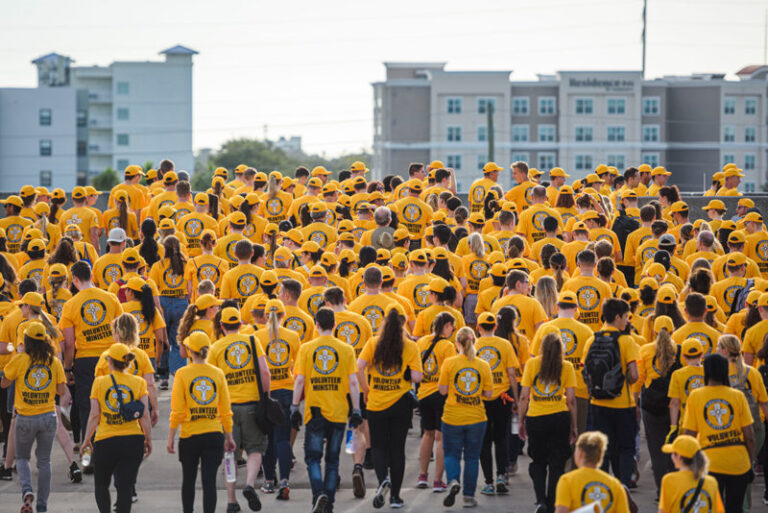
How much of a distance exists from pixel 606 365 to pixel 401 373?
184cm

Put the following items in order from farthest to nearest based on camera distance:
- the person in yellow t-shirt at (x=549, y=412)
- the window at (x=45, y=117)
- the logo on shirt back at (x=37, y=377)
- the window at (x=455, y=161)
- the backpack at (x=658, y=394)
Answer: the window at (x=45, y=117) < the window at (x=455, y=161) < the backpack at (x=658, y=394) < the logo on shirt back at (x=37, y=377) < the person in yellow t-shirt at (x=549, y=412)

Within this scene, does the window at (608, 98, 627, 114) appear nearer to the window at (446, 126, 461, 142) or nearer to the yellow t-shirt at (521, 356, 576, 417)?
the window at (446, 126, 461, 142)

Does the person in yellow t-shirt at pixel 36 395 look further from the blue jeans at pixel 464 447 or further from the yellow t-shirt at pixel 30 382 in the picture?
the blue jeans at pixel 464 447

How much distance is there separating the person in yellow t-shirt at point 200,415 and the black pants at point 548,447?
265cm

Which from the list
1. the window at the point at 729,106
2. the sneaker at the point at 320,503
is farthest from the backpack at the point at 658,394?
the window at the point at 729,106

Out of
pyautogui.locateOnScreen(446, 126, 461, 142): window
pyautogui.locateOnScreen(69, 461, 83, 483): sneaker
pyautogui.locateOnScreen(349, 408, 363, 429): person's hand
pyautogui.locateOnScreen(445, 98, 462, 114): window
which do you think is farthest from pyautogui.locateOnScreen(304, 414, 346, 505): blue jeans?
pyautogui.locateOnScreen(446, 126, 461, 142): window

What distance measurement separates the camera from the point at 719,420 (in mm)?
8719

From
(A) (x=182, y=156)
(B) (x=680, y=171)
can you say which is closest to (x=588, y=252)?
(B) (x=680, y=171)

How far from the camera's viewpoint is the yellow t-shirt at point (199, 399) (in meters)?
9.30

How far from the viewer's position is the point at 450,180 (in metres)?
19.0

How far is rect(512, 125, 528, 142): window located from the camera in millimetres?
101500

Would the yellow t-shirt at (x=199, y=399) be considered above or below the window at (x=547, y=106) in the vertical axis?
below

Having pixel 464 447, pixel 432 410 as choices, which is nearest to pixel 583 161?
pixel 432 410

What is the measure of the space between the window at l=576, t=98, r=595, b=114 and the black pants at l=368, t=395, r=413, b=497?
93169 mm
